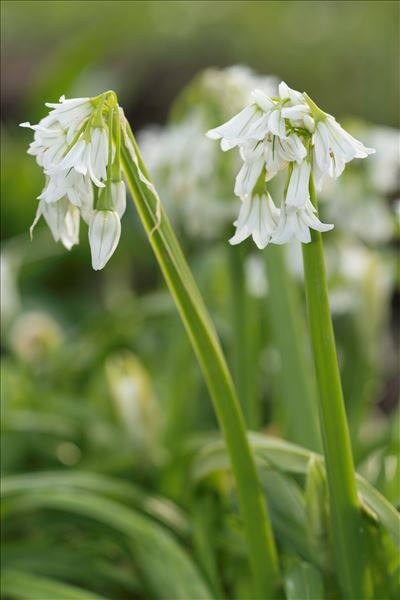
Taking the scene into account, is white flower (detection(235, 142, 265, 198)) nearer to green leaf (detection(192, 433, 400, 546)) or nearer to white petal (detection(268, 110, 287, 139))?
white petal (detection(268, 110, 287, 139))

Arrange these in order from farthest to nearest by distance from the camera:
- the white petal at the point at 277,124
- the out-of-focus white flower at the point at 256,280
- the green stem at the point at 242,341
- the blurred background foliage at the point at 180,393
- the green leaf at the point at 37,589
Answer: the out-of-focus white flower at the point at 256,280
the green stem at the point at 242,341
the blurred background foliage at the point at 180,393
the green leaf at the point at 37,589
the white petal at the point at 277,124

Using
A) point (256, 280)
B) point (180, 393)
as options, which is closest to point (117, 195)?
point (180, 393)

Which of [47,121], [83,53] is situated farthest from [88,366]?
[83,53]

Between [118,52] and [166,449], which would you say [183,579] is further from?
[118,52]

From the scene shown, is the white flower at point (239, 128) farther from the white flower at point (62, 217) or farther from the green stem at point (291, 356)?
the green stem at point (291, 356)

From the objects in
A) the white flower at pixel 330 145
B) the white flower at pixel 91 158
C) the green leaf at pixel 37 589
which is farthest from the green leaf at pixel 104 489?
the white flower at pixel 330 145

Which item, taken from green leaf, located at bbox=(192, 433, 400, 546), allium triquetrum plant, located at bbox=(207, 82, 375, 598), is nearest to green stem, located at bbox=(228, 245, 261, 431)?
green leaf, located at bbox=(192, 433, 400, 546)

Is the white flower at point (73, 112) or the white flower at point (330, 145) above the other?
the white flower at point (73, 112)
